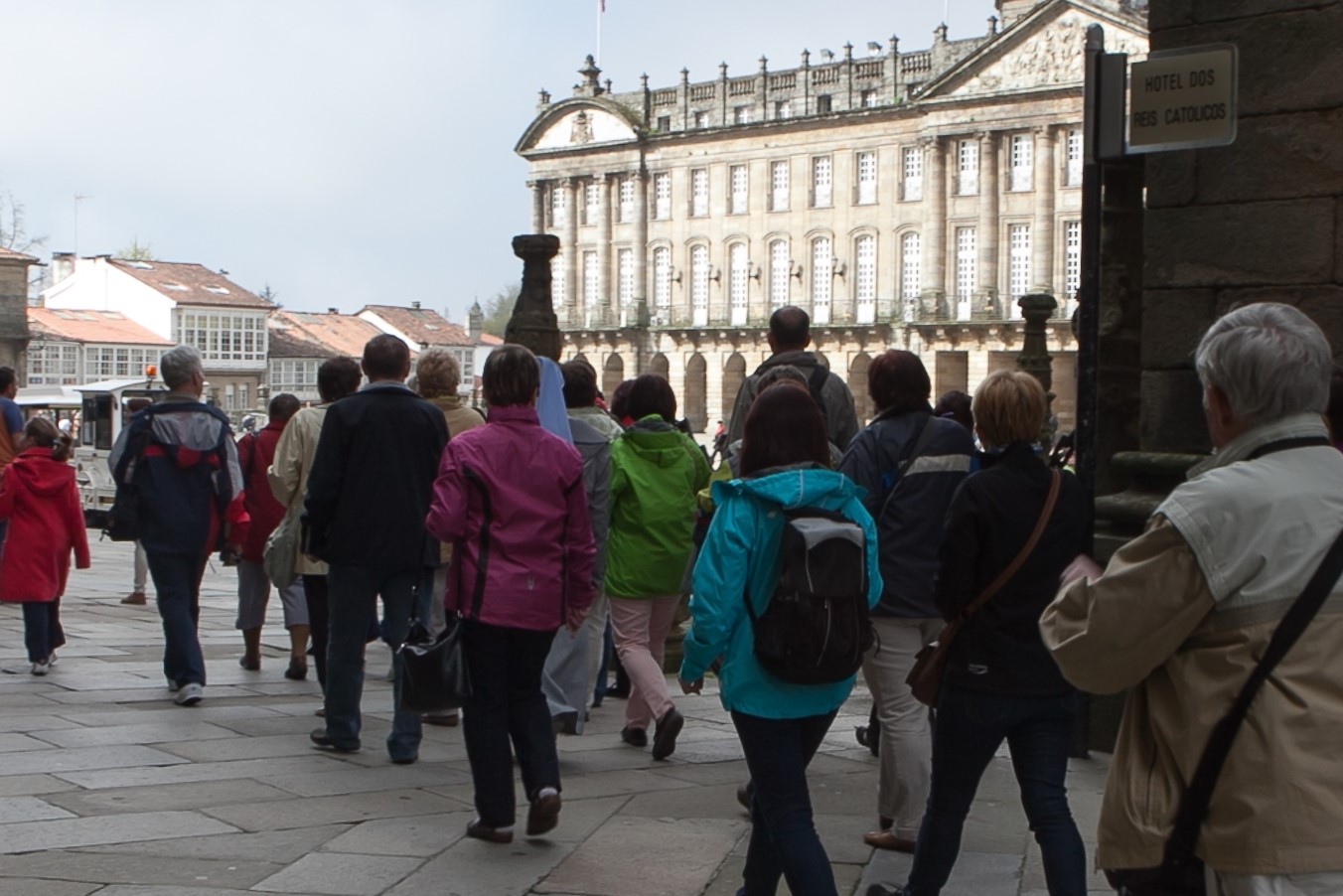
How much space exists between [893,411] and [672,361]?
A: 239 feet

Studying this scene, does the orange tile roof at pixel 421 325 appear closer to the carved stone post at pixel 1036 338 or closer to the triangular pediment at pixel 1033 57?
the triangular pediment at pixel 1033 57

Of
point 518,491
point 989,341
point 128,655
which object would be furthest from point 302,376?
point 518,491

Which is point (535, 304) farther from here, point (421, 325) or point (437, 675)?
point (421, 325)

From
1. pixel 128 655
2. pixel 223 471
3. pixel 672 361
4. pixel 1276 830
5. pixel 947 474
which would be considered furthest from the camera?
pixel 672 361

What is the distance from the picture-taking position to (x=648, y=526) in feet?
25.3

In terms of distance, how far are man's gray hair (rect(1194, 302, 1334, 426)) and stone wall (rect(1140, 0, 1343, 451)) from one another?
12.3 ft

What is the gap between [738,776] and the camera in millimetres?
7305

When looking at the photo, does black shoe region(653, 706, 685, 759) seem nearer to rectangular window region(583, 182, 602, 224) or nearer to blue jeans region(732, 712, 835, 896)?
blue jeans region(732, 712, 835, 896)

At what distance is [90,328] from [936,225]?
40.1 metres

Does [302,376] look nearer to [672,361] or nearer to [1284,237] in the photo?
[672,361]

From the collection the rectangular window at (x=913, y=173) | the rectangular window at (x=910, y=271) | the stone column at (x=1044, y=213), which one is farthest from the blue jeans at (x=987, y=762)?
the rectangular window at (x=913, y=173)

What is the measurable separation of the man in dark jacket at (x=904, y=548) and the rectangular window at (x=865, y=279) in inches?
2617

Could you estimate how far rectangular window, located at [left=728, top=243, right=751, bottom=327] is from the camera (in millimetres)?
76250

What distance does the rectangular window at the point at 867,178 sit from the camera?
7200cm
